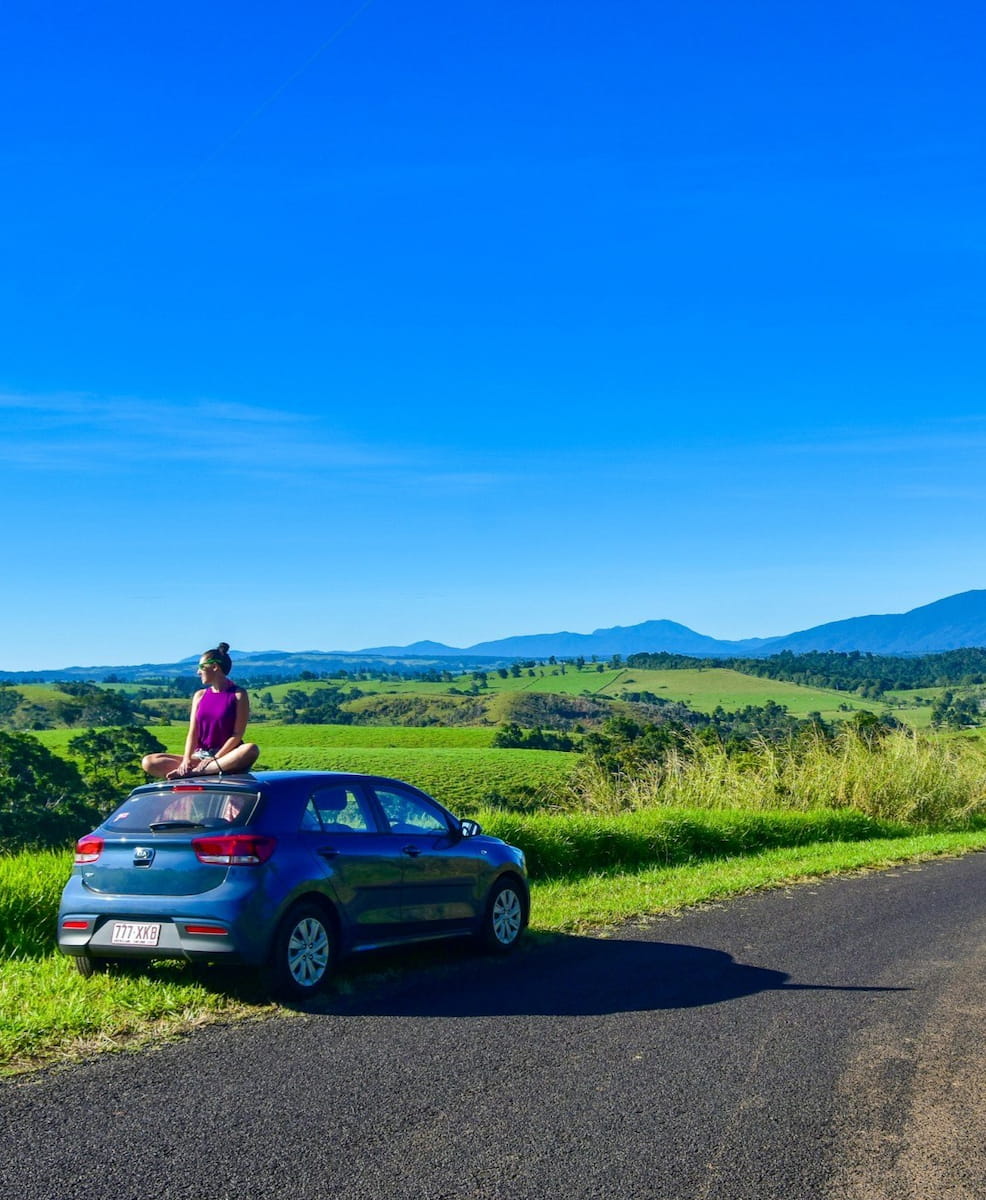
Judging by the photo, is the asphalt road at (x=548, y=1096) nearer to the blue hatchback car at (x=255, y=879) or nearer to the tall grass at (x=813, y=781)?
the blue hatchback car at (x=255, y=879)

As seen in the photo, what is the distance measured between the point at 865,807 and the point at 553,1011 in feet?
59.4

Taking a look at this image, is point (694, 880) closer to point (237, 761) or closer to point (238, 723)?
point (238, 723)

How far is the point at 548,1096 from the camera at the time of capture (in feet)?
19.0

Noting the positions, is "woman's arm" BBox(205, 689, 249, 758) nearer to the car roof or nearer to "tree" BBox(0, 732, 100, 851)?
the car roof

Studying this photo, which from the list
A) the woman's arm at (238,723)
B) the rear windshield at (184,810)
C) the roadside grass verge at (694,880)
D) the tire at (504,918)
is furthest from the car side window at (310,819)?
the roadside grass verge at (694,880)

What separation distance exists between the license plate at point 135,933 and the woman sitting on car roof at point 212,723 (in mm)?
1899

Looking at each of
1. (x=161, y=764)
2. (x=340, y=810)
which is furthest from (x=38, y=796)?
(x=340, y=810)

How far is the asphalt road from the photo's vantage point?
4777 millimetres

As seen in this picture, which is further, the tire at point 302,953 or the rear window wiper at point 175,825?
the rear window wiper at point 175,825

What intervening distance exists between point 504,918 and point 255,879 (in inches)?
119

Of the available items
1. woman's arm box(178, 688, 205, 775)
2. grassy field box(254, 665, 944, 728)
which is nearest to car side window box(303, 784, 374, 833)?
woman's arm box(178, 688, 205, 775)

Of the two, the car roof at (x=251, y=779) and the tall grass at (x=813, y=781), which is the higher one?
the car roof at (x=251, y=779)

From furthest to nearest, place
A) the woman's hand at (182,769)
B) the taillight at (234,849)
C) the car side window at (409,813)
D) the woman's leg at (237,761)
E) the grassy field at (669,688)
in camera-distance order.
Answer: the grassy field at (669,688) < the woman's leg at (237,761) < the car side window at (409,813) < the woman's hand at (182,769) < the taillight at (234,849)

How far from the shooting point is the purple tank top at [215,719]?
391 inches
